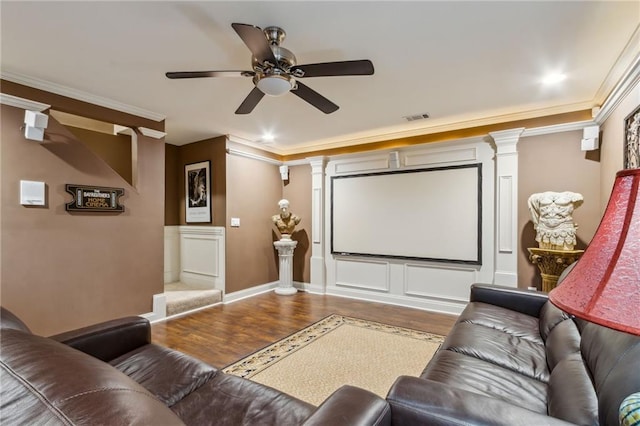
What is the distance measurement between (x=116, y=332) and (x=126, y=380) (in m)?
1.15

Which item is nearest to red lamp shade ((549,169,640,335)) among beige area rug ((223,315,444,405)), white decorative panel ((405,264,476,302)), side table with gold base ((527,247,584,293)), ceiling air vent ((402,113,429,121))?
beige area rug ((223,315,444,405))

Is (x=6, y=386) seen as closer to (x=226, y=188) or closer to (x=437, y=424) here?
(x=437, y=424)

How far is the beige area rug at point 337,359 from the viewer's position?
226 centimetres

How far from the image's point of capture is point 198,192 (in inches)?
189

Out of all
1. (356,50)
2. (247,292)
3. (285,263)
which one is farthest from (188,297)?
(356,50)

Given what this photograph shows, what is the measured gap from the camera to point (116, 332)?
66.9 inches

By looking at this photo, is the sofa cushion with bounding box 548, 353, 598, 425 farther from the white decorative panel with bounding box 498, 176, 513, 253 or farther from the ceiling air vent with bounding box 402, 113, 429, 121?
the ceiling air vent with bounding box 402, 113, 429, 121

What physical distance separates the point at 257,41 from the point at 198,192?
11.5ft

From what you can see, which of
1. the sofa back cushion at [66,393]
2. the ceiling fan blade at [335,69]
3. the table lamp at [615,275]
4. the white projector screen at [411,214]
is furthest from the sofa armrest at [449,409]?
the white projector screen at [411,214]

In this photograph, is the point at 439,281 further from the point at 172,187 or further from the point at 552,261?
the point at 172,187

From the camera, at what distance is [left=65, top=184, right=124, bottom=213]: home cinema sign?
2.92m

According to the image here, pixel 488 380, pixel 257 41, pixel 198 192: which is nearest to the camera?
pixel 488 380

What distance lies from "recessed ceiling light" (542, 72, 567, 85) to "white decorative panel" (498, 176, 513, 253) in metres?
1.15

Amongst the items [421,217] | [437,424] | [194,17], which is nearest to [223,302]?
[421,217]
